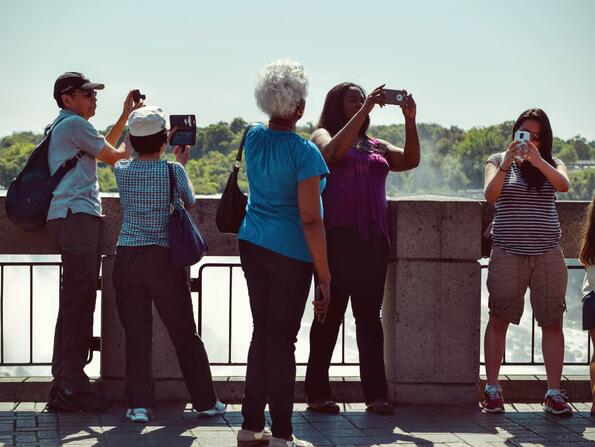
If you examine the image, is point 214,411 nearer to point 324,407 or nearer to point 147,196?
point 324,407

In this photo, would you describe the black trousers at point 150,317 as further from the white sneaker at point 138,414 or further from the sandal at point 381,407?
the sandal at point 381,407

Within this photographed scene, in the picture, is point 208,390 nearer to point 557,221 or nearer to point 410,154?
point 410,154

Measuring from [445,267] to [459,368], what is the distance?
25.2 inches

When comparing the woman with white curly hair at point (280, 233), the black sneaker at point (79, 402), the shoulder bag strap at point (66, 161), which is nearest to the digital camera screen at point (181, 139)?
the shoulder bag strap at point (66, 161)

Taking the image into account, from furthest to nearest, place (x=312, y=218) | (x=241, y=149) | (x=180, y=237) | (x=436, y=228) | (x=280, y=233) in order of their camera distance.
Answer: (x=436, y=228) → (x=180, y=237) → (x=241, y=149) → (x=280, y=233) → (x=312, y=218)

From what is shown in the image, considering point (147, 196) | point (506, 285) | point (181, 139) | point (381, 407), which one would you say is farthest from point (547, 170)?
point (147, 196)

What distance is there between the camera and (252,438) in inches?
209

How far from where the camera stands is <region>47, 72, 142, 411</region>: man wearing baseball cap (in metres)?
6.13

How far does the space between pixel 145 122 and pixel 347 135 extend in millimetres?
1107

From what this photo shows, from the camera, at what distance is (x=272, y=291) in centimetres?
508

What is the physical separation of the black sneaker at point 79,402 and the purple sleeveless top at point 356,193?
65.8 inches

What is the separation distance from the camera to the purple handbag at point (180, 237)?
19.0ft

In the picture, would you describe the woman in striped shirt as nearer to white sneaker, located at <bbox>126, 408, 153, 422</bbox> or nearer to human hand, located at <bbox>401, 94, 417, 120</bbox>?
human hand, located at <bbox>401, 94, 417, 120</bbox>

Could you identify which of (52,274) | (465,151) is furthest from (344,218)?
(465,151)
